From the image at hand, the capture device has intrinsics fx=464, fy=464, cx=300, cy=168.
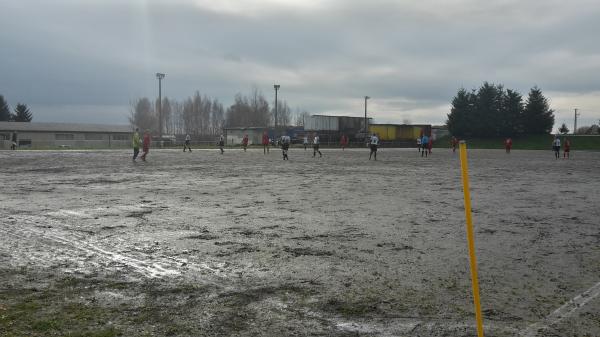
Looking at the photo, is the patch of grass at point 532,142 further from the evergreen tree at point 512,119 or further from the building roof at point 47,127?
the building roof at point 47,127

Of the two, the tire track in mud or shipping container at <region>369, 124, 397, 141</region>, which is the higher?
shipping container at <region>369, 124, 397, 141</region>

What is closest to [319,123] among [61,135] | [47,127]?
[61,135]

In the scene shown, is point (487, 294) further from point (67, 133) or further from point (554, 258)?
point (67, 133)

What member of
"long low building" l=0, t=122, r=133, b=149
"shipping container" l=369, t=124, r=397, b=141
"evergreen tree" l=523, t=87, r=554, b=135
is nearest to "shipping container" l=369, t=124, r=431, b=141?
"shipping container" l=369, t=124, r=397, b=141

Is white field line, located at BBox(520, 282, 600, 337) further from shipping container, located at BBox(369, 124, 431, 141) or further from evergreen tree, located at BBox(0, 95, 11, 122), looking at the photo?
evergreen tree, located at BBox(0, 95, 11, 122)

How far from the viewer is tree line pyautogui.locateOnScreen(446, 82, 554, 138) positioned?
80625 millimetres

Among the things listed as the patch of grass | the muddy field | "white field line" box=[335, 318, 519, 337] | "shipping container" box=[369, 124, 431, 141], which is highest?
"shipping container" box=[369, 124, 431, 141]

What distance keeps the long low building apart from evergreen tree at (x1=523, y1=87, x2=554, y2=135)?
66.6 m

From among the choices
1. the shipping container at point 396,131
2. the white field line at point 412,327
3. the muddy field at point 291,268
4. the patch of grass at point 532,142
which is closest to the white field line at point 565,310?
the muddy field at point 291,268

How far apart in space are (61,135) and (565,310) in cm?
8644

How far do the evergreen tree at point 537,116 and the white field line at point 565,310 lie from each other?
85.0 meters

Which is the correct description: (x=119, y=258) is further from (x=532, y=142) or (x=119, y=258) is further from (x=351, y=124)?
(x=532, y=142)

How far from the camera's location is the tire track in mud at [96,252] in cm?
505

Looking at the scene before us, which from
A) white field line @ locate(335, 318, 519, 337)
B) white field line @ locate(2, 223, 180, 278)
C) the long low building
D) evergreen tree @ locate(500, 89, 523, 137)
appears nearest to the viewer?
white field line @ locate(335, 318, 519, 337)
